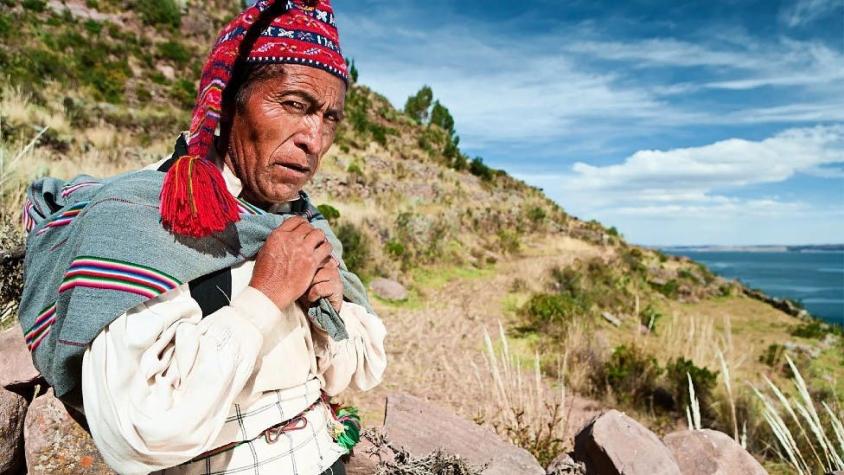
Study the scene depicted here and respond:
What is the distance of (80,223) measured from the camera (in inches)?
41.3

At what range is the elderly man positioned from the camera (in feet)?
3.08

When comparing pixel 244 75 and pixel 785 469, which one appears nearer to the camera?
pixel 244 75

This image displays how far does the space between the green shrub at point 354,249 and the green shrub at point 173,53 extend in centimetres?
1793

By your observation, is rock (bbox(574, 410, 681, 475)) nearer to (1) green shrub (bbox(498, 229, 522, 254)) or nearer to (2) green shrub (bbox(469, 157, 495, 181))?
(1) green shrub (bbox(498, 229, 522, 254))

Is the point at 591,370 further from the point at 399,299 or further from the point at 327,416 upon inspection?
the point at 327,416

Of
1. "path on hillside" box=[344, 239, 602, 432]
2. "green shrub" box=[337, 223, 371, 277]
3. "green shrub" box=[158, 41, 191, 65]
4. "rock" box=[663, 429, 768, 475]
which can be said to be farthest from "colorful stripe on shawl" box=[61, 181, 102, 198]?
"green shrub" box=[158, 41, 191, 65]

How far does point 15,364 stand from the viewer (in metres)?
1.98

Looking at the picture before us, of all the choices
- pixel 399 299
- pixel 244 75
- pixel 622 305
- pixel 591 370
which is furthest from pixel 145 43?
pixel 244 75

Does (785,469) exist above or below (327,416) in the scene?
below

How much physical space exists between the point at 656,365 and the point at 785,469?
5.40 feet

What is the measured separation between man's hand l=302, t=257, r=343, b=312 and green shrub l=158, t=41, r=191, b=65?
25.3 meters

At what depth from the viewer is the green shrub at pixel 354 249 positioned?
28.7ft

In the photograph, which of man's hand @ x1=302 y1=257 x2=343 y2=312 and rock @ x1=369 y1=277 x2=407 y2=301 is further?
rock @ x1=369 y1=277 x2=407 y2=301

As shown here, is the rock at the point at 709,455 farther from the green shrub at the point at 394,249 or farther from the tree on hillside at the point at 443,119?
the tree on hillside at the point at 443,119
